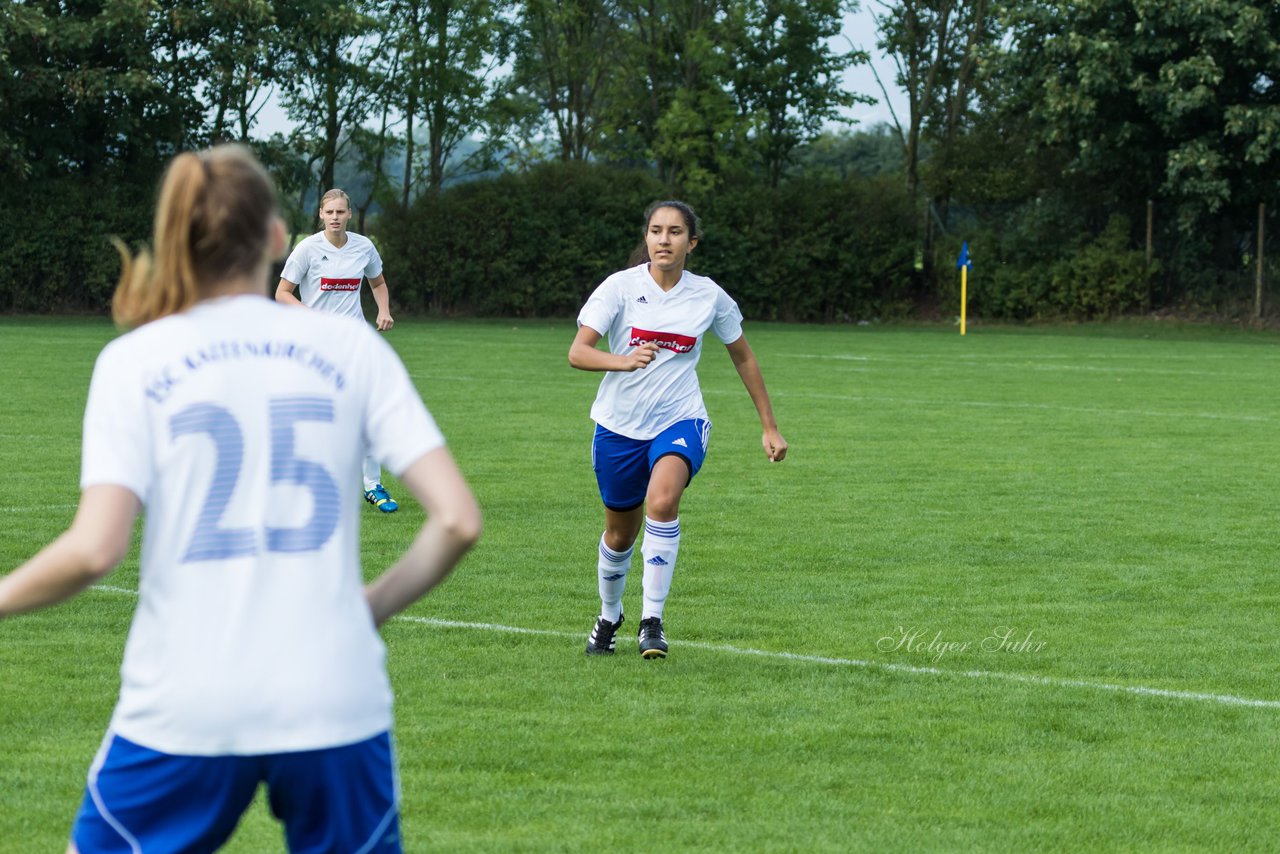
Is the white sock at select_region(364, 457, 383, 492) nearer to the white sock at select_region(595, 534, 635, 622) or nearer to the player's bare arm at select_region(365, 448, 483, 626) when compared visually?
the white sock at select_region(595, 534, 635, 622)

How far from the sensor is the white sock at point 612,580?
7.39m

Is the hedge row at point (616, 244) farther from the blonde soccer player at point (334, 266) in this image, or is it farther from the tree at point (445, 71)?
the blonde soccer player at point (334, 266)

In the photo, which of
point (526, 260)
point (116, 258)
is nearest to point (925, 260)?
point (526, 260)

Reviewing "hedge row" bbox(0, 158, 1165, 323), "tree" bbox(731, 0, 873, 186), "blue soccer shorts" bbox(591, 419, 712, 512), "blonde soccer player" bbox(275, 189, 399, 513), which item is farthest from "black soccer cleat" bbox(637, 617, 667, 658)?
"tree" bbox(731, 0, 873, 186)

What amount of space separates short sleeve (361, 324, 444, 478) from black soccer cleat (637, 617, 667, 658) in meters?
4.68

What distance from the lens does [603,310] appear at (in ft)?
23.7

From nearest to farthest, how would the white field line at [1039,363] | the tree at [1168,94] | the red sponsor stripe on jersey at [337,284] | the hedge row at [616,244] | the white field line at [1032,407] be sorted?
the red sponsor stripe on jersey at [337,284]
the white field line at [1032,407]
the white field line at [1039,363]
the tree at [1168,94]
the hedge row at [616,244]

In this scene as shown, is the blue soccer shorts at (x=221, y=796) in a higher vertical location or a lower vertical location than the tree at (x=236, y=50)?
lower

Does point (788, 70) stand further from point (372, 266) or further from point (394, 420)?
point (394, 420)

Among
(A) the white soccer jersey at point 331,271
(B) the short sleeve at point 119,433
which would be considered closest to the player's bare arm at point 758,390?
(B) the short sleeve at point 119,433

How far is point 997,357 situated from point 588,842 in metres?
26.8

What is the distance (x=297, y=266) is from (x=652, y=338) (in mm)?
5752

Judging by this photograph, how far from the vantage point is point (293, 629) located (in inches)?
100

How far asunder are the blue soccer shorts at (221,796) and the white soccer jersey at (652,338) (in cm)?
465
